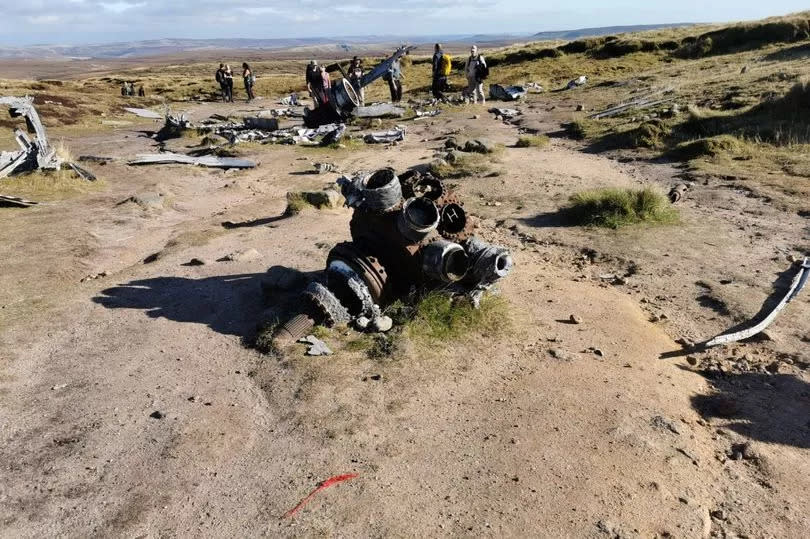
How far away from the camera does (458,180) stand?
12.4 meters

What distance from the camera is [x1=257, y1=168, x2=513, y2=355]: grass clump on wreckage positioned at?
229 inches

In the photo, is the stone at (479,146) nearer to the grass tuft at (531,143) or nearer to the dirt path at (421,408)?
the grass tuft at (531,143)

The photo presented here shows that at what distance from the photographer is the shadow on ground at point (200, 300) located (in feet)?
21.2

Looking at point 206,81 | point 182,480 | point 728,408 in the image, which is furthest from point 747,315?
point 206,81

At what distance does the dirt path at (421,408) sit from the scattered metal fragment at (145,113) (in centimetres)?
1919

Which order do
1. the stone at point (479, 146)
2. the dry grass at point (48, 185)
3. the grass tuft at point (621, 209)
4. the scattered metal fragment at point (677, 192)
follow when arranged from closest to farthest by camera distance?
the grass tuft at point (621, 209) → the scattered metal fragment at point (677, 192) → the dry grass at point (48, 185) → the stone at point (479, 146)

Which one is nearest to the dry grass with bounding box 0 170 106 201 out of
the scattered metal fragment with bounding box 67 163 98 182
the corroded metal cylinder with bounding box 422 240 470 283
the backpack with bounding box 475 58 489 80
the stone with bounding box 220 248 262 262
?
the scattered metal fragment with bounding box 67 163 98 182

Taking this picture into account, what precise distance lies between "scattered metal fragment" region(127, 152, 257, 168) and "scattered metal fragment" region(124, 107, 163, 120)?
11.5 meters

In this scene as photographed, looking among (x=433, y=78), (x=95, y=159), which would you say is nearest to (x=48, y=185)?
(x=95, y=159)

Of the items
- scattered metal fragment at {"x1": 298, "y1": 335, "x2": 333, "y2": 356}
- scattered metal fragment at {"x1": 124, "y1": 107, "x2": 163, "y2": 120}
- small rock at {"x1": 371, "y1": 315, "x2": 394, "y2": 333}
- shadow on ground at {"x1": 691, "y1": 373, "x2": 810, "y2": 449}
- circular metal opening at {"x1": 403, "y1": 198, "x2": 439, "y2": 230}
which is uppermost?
scattered metal fragment at {"x1": 124, "y1": 107, "x2": 163, "y2": 120}

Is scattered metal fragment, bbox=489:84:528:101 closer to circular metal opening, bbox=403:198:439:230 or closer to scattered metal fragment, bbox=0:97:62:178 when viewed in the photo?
scattered metal fragment, bbox=0:97:62:178

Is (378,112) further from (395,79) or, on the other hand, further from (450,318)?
(450,318)

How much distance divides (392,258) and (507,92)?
791 inches

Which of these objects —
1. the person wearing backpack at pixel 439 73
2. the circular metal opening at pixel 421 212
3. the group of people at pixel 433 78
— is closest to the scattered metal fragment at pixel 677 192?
the circular metal opening at pixel 421 212
